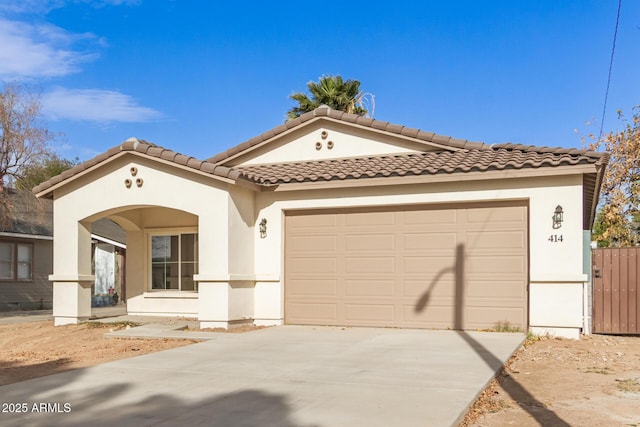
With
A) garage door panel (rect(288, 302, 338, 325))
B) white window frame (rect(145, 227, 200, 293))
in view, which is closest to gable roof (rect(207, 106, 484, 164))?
white window frame (rect(145, 227, 200, 293))

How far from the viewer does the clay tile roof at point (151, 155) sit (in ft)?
40.5

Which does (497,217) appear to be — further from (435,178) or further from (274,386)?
(274,386)

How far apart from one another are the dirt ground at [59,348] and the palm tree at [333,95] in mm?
14961

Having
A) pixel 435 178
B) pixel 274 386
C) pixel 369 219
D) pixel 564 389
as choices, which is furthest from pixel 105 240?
pixel 564 389

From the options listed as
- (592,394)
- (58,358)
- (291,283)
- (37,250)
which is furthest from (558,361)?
(37,250)

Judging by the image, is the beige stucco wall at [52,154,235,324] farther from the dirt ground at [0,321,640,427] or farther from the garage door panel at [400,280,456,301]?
the garage door panel at [400,280,456,301]

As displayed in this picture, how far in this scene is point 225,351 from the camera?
31.6 ft

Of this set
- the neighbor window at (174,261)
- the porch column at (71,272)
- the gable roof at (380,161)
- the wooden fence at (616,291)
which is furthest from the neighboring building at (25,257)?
the wooden fence at (616,291)

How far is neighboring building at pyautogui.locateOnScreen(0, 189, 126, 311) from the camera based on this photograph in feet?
73.2

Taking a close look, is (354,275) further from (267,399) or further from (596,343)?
(267,399)

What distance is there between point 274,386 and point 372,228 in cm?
619

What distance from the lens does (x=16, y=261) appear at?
22812mm

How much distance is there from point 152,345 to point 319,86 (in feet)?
56.7

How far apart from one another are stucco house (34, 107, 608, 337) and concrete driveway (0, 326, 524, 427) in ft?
5.62
